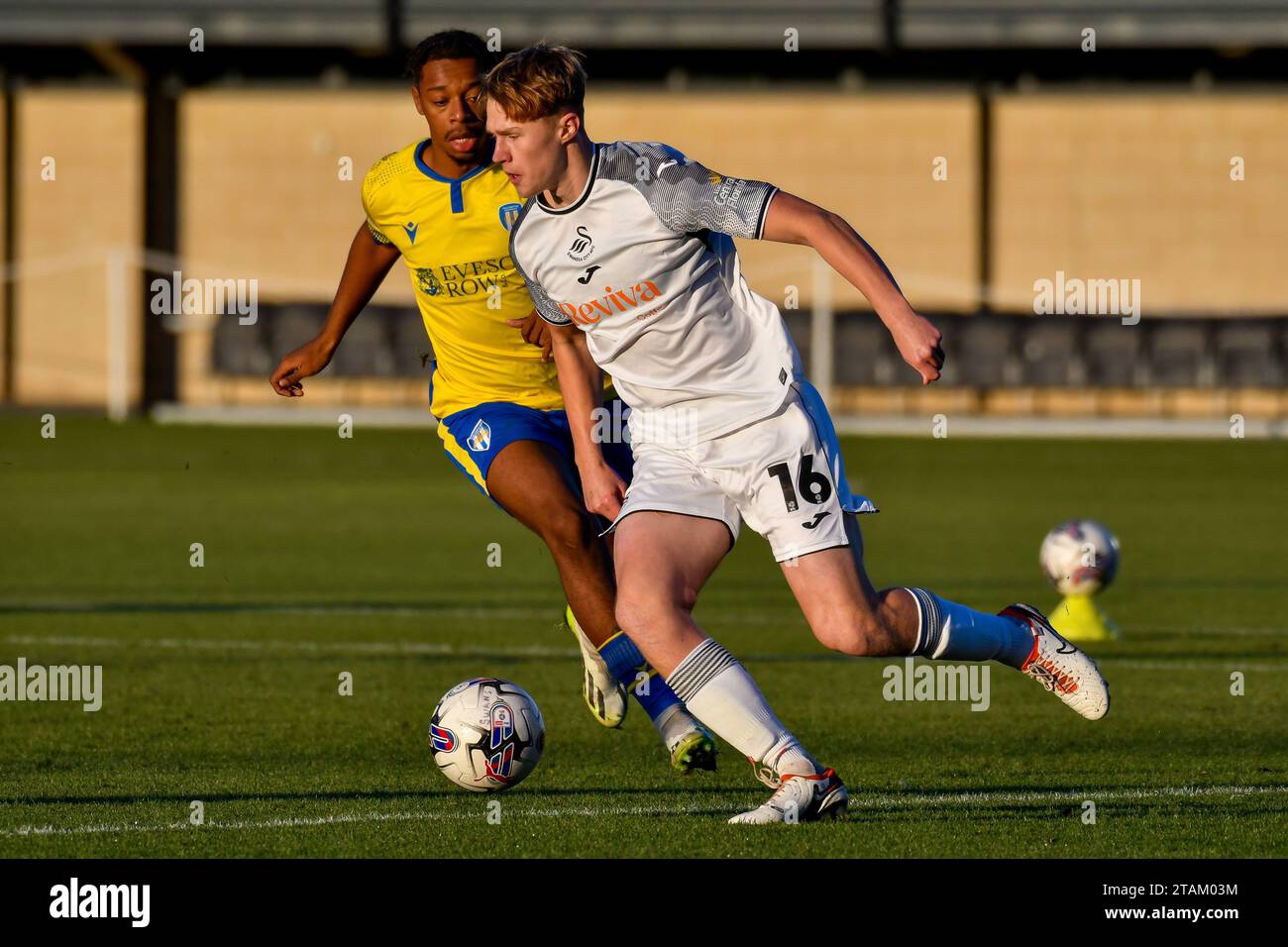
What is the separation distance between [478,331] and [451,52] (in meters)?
1.01

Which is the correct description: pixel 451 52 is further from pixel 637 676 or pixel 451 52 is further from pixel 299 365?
pixel 637 676

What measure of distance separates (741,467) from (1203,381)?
86.4ft

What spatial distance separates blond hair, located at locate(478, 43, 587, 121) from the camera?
612 cm

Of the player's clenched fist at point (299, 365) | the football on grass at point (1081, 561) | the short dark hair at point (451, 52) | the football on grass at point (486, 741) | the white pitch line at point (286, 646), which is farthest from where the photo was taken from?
the football on grass at point (1081, 561)

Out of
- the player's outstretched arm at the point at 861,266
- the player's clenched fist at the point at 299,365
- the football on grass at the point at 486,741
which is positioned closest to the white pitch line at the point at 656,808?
the football on grass at the point at 486,741

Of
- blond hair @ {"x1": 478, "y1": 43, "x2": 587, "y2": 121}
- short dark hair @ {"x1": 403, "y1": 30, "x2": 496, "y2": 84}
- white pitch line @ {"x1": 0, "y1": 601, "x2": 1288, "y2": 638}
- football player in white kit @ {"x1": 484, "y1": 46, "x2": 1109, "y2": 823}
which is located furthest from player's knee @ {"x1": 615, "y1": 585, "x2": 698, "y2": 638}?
white pitch line @ {"x1": 0, "y1": 601, "x2": 1288, "y2": 638}

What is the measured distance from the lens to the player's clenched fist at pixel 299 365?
8055mm

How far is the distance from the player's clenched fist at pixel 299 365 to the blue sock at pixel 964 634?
8.53 ft

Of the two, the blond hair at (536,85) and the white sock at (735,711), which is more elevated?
the blond hair at (536,85)

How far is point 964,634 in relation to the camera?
6562 millimetres

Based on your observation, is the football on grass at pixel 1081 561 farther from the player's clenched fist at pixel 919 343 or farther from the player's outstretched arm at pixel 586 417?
the player's clenched fist at pixel 919 343

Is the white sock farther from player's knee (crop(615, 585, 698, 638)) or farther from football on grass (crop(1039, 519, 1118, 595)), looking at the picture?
football on grass (crop(1039, 519, 1118, 595))

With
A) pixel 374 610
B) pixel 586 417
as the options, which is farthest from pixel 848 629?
pixel 374 610
